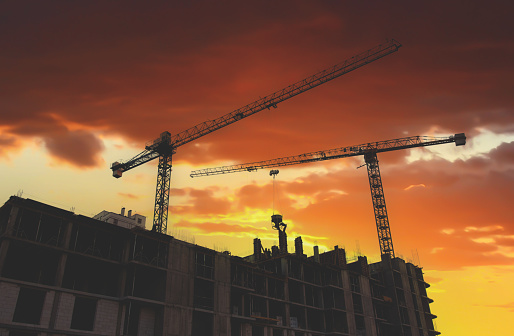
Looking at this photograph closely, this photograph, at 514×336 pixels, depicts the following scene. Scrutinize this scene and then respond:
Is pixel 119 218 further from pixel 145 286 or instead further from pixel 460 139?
pixel 460 139

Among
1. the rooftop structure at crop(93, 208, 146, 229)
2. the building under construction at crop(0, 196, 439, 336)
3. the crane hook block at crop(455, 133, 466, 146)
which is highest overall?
the crane hook block at crop(455, 133, 466, 146)

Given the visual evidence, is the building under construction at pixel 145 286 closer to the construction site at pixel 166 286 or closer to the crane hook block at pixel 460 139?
the construction site at pixel 166 286

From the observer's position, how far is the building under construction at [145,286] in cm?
4231

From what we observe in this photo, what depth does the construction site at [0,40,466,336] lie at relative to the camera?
42.8 metres

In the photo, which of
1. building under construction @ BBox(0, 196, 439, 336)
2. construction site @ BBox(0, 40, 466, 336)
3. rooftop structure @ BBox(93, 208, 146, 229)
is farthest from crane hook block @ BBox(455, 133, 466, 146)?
rooftop structure @ BBox(93, 208, 146, 229)

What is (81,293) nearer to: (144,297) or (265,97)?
(144,297)

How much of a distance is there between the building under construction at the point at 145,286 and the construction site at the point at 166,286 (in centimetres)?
12

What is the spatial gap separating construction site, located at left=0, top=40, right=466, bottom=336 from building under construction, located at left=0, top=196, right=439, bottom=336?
4.5 inches

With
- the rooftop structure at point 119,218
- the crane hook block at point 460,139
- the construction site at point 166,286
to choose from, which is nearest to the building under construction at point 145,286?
the construction site at point 166,286

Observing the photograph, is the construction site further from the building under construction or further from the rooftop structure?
the rooftop structure

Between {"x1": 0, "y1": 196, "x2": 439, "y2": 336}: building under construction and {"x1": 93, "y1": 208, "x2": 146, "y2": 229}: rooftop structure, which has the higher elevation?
{"x1": 93, "y1": 208, "x2": 146, "y2": 229}: rooftop structure

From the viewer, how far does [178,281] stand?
52625mm

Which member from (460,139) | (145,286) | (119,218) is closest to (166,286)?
(145,286)

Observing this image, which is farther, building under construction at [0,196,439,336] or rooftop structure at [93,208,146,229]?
rooftop structure at [93,208,146,229]
